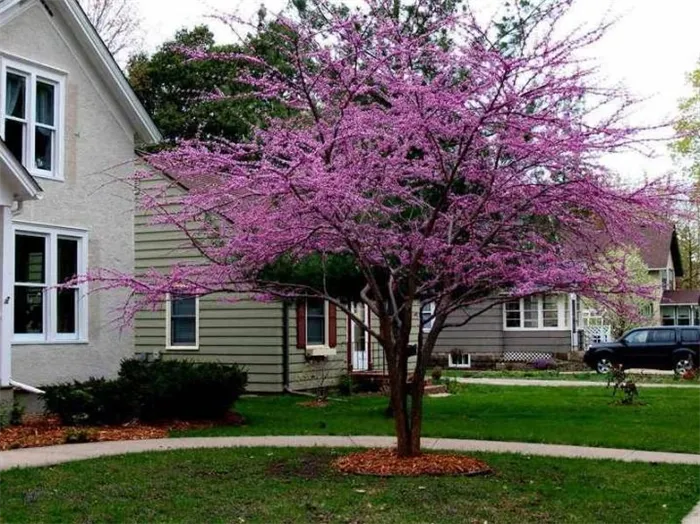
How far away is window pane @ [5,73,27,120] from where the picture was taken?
1414 centimetres

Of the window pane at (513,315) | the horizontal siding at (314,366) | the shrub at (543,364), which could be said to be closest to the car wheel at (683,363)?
the shrub at (543,364)

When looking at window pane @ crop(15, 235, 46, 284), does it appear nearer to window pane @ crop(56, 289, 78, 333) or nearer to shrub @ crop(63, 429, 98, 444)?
window pane @ crop(56, 289, 78, 333)

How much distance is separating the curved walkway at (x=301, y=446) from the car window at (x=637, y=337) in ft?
60.4

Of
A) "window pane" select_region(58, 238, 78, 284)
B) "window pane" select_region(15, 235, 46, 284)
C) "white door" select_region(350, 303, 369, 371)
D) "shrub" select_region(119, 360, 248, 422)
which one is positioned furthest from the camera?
"white door" select_region(350, 303, 369, 371)

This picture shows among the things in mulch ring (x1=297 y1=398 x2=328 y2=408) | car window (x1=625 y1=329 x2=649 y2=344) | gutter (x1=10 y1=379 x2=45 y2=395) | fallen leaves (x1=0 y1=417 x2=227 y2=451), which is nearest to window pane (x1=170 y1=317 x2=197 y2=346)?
mulch ring (x1=297 y1=398 x2=328 y2=408)

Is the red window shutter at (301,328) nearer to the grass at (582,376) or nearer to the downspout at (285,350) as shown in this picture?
the downspout at (285,350)

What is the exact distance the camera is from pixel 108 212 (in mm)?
15695

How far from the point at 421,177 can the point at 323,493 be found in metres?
3.36

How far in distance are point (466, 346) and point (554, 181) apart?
2606 cm

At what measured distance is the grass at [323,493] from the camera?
6.92 m

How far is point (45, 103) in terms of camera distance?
48.8 feet

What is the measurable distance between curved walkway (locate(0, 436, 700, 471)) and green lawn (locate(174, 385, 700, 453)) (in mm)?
527

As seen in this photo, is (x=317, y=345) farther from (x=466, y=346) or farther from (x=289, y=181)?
(x=466, y=346)

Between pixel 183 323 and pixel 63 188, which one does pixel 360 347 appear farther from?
pixel 63 188
